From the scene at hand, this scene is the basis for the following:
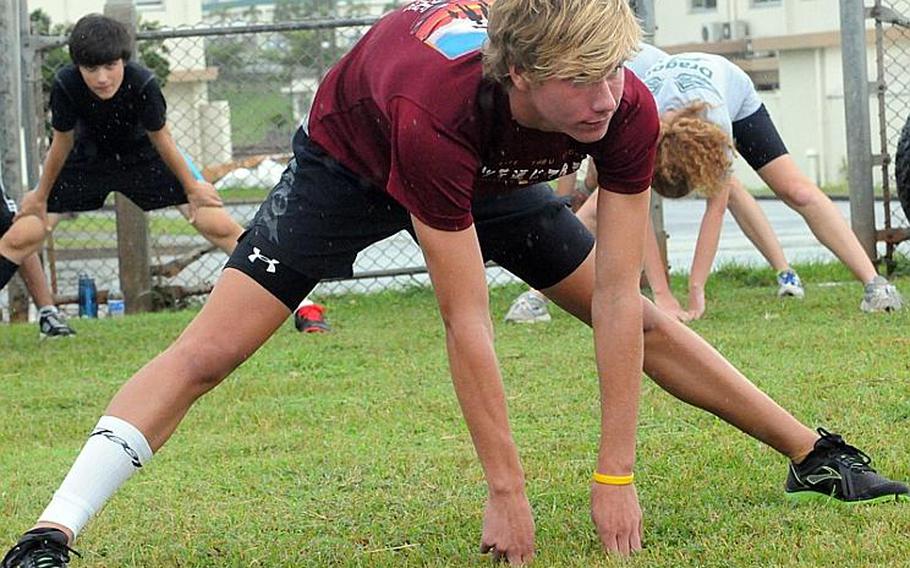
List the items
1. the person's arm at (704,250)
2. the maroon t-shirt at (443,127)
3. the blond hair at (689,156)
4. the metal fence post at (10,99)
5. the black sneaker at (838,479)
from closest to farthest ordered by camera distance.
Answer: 1. the maroon t-shirt at (443,127)
2. the black sneaker at (838,479)
3. the blond hair at (689,156)
4. the person's arm at (704,250)
5. the metal fence post at (10,99)

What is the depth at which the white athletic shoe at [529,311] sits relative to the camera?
27.0 feet

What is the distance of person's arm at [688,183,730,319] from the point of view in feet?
26.1

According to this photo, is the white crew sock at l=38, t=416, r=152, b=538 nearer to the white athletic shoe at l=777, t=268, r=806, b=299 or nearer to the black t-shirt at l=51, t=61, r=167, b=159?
the black t-shirt at l=51, t=61, r=167, b=159

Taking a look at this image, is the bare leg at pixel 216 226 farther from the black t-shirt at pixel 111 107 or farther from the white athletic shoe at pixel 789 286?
the white athletic shoe at pixel 789 286

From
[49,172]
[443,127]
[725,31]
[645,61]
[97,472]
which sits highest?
[443,127]

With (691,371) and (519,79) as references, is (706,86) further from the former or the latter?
(519,79)

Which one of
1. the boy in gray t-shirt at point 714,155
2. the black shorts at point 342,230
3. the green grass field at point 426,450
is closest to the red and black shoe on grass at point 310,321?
the green grass field at point 426,450

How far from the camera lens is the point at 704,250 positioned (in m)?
8.05

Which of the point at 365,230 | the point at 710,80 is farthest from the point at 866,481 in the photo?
the point at 710,80

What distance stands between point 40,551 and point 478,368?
Result: 1.07 meters

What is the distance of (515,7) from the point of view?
3.16 metres

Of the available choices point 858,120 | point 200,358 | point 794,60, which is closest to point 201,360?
point 200,358

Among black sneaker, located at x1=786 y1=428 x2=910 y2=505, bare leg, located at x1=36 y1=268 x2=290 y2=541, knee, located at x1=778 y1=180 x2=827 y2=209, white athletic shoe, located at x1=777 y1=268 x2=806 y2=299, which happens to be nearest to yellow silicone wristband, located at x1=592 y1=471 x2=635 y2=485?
black sneaker, located at x1=786 y1=428 x2=910 y2=505

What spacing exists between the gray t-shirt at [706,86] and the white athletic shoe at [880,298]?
1066mm
